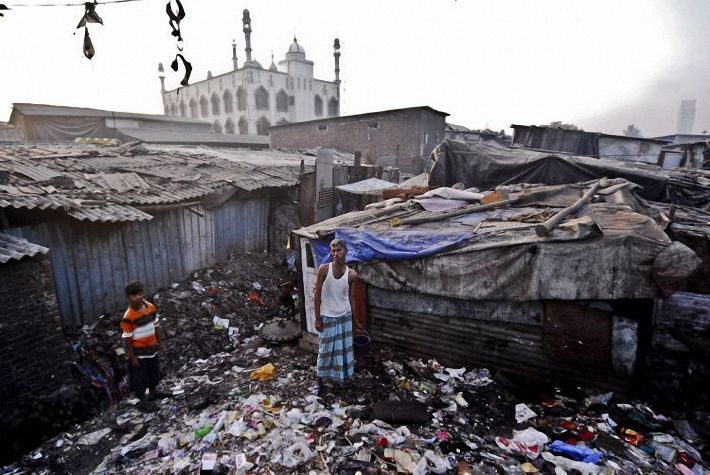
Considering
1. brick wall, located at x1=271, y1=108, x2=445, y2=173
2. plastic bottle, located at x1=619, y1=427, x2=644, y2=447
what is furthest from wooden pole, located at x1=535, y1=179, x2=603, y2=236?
brick wall, located at x1=271, y1=108, x2=445, y2=173

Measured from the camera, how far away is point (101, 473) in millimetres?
3479

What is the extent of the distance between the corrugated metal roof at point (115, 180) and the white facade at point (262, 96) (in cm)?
3180

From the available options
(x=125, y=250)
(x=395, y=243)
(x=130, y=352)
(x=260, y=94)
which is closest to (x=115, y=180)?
(x=125, y=250)

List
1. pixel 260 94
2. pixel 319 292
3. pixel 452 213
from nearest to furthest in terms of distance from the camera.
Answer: pixel 319 292 < pixel 452 213 < pixel 260 94

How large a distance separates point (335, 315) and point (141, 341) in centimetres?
239

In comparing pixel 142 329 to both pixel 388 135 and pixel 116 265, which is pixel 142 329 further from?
pixel 388 135

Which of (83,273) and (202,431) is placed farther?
(83,273)

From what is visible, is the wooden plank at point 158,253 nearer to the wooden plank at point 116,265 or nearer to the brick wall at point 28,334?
the wooden plank at point 116,265

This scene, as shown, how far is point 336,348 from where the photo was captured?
4.37m

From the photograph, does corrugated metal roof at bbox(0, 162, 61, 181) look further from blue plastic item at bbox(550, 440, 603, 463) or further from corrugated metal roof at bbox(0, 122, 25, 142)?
corrugated metal roof at bbox(0, 122, 25, 142)

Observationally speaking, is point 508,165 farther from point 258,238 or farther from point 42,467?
point 42,467

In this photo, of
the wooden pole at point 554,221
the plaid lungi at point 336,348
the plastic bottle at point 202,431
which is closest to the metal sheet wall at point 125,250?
the plastic bottle at point 202,431

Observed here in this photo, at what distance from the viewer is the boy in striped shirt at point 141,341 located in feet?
13.8

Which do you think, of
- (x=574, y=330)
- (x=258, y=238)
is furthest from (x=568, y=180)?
(x=258, y=238)
